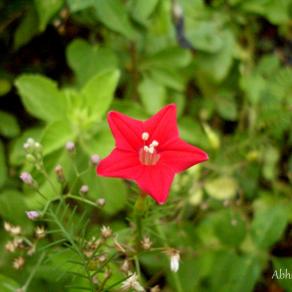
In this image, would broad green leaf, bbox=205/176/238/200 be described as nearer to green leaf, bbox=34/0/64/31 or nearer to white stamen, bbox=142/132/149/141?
white stamen, bbox=142/132/149/141

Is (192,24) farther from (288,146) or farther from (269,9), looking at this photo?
(288,146)

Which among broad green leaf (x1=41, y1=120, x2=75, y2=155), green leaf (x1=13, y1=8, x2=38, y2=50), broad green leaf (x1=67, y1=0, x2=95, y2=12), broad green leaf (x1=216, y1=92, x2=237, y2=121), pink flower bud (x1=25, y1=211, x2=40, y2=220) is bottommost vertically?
broad green leaf (x1=216, y1=92, x2=237, y2=121)

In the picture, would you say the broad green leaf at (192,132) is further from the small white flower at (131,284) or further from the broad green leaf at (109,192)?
the small white flower at (131,284)

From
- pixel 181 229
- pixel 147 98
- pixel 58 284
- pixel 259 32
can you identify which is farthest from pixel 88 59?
pixel 259 32

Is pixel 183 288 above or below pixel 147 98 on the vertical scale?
below

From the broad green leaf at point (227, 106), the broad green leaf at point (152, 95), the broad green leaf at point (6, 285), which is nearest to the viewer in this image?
the broad green leaf at point (6, 285)

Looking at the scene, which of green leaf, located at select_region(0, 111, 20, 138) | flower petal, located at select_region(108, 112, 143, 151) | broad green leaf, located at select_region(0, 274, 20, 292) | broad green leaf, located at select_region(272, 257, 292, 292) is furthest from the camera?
green leaf, located at select_region(0, 111, 20, 138)

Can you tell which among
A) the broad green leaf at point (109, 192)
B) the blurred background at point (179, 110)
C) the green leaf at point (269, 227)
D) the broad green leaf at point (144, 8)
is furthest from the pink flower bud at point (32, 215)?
the broad green leaf at point (144, 8)

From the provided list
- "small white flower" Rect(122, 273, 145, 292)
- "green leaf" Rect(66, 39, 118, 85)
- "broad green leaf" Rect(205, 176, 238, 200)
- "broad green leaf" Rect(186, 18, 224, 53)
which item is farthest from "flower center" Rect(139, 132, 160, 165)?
"broad green leaf" Rect(186, 18, 224, 53)
